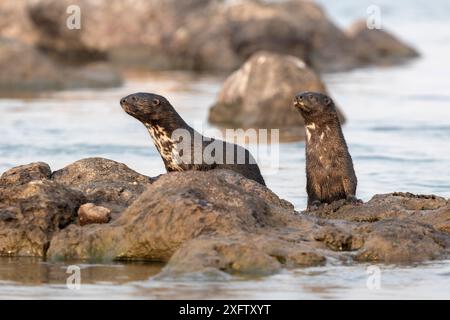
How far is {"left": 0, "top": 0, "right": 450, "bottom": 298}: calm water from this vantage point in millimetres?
8039

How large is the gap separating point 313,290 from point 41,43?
26.2 m

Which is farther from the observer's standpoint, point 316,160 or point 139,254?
point 316,160

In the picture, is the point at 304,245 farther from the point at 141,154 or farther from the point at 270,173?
the point at 141,154

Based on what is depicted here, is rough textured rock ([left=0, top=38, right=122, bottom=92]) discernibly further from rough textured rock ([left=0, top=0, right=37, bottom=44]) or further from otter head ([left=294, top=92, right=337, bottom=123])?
otter head ([left=294, top=92, right=337, bottom=123])

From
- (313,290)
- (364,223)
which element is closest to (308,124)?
(364,223)

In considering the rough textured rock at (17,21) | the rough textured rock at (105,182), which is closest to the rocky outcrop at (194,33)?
the rough textured rock at (17,21)

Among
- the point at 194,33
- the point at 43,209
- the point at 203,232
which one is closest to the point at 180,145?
the point at 43,209

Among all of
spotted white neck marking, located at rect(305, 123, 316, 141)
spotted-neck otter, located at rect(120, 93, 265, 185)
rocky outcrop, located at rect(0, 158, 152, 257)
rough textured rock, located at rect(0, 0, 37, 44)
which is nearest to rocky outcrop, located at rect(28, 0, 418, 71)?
rough textured rock, located at rect(0, 0, 37, 44)

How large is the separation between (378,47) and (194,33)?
5512 millimetres

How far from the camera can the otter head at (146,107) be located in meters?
11.1

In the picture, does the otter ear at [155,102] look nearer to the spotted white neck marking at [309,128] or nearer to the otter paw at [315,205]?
the spotted white neck marking at [309,128]

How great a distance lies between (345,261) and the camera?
28.9 ft

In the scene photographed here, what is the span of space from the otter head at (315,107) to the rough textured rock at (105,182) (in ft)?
5.54

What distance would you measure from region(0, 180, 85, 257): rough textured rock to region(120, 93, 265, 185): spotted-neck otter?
1767 mm
